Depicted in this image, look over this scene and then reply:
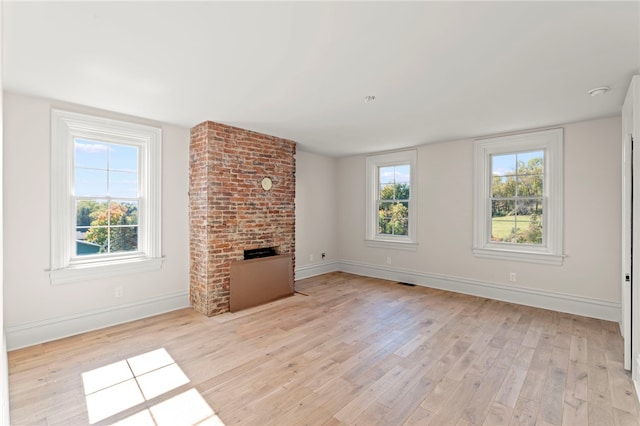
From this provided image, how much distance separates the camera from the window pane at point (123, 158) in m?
3.84

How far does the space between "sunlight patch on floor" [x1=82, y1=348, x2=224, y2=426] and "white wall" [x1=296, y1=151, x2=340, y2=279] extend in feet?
11.0

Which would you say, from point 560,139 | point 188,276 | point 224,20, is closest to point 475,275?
point 560,139

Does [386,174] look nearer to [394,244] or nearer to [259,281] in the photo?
[394,244]

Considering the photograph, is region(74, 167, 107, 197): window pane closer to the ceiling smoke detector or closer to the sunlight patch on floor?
the sunlight patch on floor

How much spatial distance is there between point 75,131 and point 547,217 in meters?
5.99

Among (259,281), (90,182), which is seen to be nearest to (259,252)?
(259,281)

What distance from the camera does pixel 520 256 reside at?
448cm

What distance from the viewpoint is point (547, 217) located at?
4.33m

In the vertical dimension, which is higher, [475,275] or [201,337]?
[475,275]

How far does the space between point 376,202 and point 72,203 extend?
188 inches

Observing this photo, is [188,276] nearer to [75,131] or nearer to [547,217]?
[75,131]

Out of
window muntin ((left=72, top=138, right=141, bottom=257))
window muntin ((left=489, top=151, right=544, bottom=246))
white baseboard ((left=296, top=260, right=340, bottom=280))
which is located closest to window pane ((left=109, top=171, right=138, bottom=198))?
window muntin ((left=72, top=138, right=141, bottom=257))

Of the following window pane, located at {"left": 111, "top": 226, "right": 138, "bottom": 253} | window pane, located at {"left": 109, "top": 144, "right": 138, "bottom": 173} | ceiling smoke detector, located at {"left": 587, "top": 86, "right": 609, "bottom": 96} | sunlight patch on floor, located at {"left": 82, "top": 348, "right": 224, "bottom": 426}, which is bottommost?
sunlight patch on floor, located at {"left": 82, "top": 348, "right": 224, "bottom": 426}

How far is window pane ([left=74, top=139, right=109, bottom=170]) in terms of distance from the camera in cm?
358
